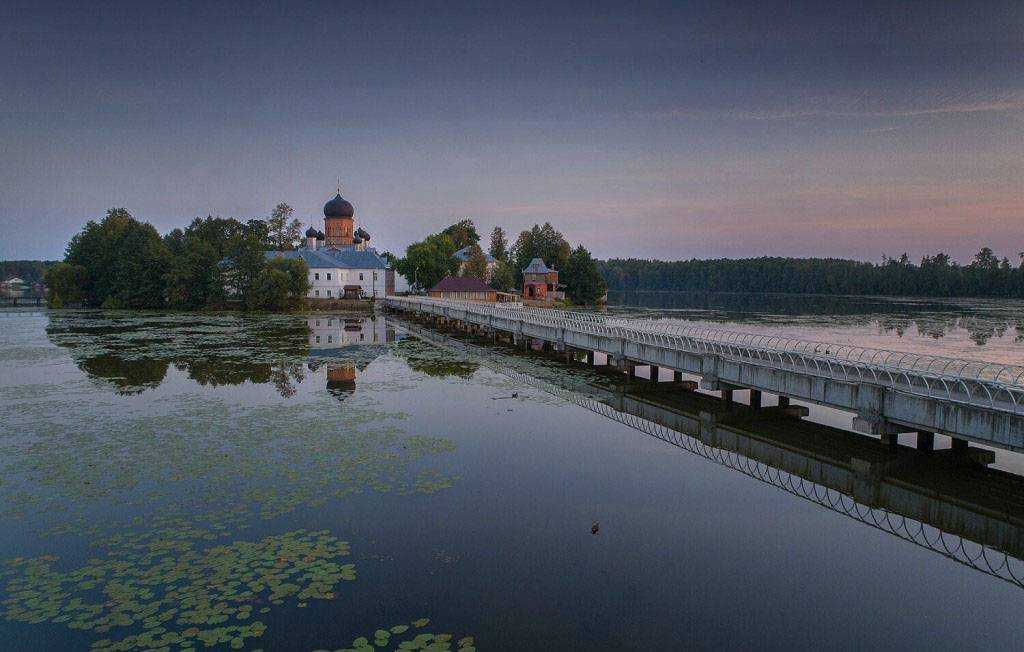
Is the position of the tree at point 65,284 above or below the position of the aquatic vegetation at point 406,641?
above

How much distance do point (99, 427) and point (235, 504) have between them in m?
10.9

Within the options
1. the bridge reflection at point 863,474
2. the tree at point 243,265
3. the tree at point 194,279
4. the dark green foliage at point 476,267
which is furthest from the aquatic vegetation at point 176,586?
the dark green foliage at point 476,267

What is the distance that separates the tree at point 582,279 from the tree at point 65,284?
83.0 m

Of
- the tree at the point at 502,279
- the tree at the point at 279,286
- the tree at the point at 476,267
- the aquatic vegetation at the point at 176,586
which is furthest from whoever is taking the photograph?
the tree at the point at 502,279

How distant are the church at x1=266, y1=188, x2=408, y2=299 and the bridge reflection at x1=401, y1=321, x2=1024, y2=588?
84089 millimetres

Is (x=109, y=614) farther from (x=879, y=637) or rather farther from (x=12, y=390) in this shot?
(x=12, y=390)

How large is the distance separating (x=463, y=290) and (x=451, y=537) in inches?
3644

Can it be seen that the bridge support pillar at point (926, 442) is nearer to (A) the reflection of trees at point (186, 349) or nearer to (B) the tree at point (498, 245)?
(A) the reflection of trees at point (186, 349)

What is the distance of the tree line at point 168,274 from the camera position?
93.1 meters

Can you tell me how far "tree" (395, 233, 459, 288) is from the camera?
11750 centimetres

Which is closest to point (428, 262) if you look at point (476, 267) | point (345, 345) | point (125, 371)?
point (476, 267)

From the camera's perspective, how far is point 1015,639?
10.5 m

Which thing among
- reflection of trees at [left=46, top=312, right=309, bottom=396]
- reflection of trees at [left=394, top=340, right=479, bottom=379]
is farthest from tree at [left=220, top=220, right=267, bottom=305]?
reflection of trees at [left=394, top=340, right=479, bottom=379]

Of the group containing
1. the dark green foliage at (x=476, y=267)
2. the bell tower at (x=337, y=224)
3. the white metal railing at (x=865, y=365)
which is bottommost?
the white metal railing at (x=865, y=365)
